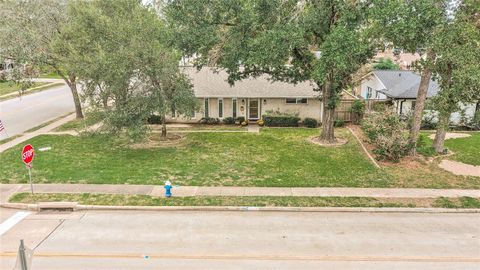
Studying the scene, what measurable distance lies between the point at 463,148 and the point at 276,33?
12751 mm

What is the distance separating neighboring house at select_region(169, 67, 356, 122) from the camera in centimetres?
2945

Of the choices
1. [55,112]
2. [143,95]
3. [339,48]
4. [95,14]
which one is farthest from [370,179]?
[55,112]

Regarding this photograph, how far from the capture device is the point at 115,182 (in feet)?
55.2

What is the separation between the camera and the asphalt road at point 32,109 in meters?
29.0

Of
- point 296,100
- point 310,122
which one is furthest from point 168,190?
point 296,100

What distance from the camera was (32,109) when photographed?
1416 inches

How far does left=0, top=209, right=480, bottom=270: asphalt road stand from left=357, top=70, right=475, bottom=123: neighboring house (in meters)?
14.4

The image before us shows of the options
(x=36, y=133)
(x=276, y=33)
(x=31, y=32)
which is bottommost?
(x=36, y=133)

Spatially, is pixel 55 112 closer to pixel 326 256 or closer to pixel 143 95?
pixel 143 95

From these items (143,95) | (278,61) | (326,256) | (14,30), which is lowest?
(326,256)

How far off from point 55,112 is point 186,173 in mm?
21687

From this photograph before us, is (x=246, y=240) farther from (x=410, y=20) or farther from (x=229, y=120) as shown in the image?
(x=229, y=120)

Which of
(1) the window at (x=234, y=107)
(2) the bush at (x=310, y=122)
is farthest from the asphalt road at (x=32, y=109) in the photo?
(2) the bush at (x=310, y=122)

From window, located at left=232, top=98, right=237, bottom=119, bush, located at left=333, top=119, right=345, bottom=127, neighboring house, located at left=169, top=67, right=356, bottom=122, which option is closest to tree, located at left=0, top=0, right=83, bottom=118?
neighboring house, located at left=169, top=67, right=356, bottom=122
